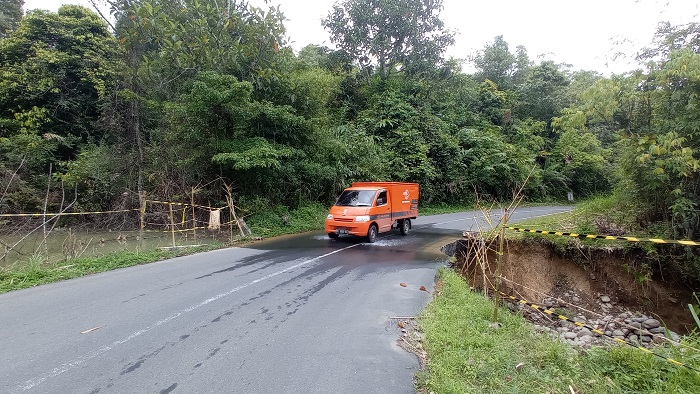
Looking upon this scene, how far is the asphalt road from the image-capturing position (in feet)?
11.8

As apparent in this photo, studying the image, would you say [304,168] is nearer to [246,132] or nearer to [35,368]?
[246,132]

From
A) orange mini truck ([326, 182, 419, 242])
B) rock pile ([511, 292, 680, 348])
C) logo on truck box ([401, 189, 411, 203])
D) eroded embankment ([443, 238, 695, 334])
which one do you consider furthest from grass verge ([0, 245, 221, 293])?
rock pile ([511, 292, 680, 348])

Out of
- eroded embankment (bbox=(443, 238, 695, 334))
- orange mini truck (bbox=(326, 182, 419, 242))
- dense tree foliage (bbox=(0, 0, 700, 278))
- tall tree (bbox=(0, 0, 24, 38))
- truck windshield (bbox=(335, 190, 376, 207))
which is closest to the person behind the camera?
eroded embankment (bbox=(443, 238, 695, 334))

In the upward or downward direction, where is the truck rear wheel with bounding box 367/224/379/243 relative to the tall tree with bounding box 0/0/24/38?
downward

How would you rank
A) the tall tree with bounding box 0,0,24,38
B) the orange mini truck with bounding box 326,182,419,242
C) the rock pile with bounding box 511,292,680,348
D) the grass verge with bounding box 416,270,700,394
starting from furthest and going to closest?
the tall tree with bounding box 0,0,24,38 → the orange mini truck with bounding box 326,182,419,242 → the rock pile with bounding box 511,292,680,348 → the grass verge with bounding box 416,270,700,394

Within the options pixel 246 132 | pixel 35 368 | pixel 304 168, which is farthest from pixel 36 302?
pixel 304 168

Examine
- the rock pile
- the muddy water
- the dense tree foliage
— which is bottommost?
the rock pile

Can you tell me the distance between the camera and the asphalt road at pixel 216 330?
142 inches

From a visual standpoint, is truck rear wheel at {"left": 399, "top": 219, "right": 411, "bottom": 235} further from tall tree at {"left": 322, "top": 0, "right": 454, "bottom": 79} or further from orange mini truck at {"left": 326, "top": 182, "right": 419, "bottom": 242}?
tall tree at {"left": 322, "top": 0, "right": 454, "bottom": 79}

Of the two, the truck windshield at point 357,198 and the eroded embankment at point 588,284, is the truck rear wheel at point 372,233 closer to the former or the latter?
the truck windshield at point 357,198

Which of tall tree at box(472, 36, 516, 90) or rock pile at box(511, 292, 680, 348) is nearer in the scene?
rock pile at box(511, 292, 680, 348)

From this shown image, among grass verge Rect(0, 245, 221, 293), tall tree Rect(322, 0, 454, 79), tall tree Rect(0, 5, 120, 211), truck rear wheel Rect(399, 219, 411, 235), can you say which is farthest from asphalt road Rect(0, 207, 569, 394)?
tall tree Rect(322, 0, 454, 79)

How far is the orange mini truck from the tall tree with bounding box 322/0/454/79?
1722cm

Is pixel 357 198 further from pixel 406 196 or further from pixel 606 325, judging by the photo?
pixel 606 325
